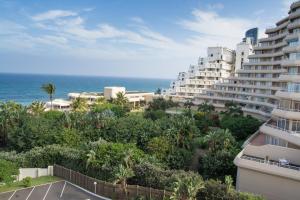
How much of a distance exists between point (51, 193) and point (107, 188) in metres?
6.57

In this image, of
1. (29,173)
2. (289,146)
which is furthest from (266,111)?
(29,173)

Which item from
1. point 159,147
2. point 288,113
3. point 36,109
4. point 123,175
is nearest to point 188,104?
point 36,109

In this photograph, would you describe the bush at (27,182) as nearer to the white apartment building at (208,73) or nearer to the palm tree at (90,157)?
the palm tree at (90,157)

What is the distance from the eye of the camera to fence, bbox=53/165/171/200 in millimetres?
32256

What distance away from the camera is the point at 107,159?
1570 inches

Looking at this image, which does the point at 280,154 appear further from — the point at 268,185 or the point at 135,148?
the point at 135,148

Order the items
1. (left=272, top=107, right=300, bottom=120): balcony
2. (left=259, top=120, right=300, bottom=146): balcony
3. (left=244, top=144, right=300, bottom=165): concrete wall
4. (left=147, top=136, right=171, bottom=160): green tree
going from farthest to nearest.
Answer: (left=147, top=136, right=171, bottom=160): green tree → (left=272, top=107, right=300, bottom=120): balcony → (left=259, top=120, right=300, bottom=146): balcony → (left=244, top=144, right=300, bottom=165): concrete wall

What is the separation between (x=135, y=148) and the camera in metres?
43.8

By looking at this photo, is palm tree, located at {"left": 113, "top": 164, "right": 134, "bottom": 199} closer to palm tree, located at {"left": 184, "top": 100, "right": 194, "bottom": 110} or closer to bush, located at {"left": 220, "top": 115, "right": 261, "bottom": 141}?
bush, located at {"left": 220, "top": 115, "right": 261, "bottom": 141}

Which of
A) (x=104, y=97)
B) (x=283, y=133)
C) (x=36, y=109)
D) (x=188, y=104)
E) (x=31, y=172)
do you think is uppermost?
(x=283, y=133)

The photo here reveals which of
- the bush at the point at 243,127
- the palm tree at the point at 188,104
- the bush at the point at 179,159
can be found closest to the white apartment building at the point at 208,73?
the palm tree at the point at 188,104

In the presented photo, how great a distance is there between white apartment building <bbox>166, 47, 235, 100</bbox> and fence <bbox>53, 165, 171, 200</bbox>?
70211mm

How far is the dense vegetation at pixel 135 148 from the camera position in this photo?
33.8 meters

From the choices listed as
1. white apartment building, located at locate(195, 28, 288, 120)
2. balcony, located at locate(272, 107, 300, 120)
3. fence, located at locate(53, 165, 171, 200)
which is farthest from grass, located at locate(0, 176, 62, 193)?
white apartment building, located at locate(195, 28, 288, 120)
